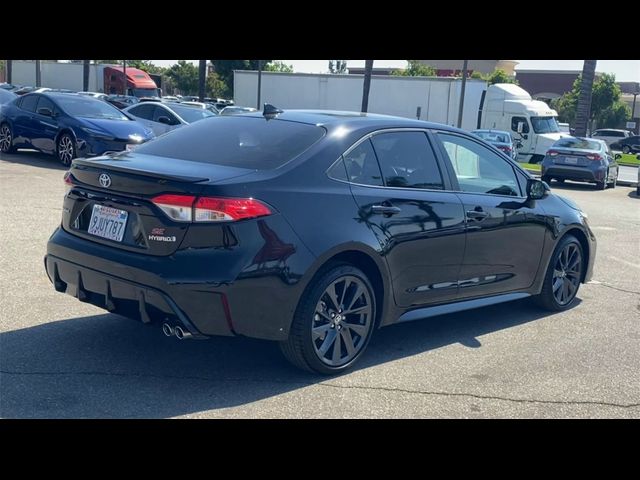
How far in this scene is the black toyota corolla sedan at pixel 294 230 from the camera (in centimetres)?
448

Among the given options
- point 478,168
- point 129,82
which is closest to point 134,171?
point 478,168

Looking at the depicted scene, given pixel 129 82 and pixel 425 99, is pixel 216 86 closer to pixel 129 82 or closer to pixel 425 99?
pixel 129 82

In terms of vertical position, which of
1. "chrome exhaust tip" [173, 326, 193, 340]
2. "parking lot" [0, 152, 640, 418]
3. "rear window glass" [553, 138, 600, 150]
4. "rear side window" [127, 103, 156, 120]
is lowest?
"parking lot" [0, 152, 640, 418]

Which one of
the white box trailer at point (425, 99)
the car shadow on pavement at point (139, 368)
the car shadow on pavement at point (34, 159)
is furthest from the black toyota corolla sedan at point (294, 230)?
the white box trailer at point (425, 99)

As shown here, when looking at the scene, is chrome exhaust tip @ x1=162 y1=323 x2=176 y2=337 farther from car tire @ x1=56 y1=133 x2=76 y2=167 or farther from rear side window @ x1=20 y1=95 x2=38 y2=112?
rear side window @ x1=20 y1=95 x2=38 y2=112

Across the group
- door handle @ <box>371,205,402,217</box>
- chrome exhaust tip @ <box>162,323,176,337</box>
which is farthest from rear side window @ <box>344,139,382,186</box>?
chrome exhaust tip @ <box>162,323,176,337</box>

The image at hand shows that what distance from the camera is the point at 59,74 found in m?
49.1

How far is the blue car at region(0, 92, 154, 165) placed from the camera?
593 inches

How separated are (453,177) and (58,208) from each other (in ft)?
21.3

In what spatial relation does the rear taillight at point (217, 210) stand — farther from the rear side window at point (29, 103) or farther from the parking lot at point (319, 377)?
the rear side window at point (29, 103)

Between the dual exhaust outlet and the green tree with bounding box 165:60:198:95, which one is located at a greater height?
the green tree with bounding box 165:60:198:95

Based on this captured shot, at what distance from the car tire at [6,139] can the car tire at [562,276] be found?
13026mm

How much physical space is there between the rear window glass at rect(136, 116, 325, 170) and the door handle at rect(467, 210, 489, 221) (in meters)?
1.36
